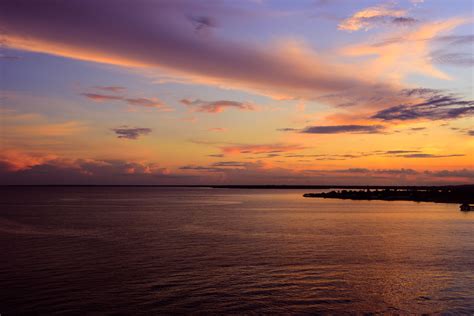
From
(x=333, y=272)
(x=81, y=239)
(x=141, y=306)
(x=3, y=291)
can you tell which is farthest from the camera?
(x=81, y=239)

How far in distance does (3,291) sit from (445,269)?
29735mm

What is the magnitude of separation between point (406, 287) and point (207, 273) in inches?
510

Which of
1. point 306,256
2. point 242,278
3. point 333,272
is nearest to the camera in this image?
point 242,278

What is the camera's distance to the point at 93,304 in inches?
898

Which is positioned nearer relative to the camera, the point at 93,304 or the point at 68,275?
the point at 93,304

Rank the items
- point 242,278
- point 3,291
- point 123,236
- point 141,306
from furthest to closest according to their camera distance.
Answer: point 123,236
point 242,278
point 3,291
point 141,306

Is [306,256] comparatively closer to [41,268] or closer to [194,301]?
[194,301]

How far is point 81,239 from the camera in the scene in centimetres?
4747

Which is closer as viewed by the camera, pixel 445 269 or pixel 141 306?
pixel 141 306

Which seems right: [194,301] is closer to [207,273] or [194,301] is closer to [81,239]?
[207,273]

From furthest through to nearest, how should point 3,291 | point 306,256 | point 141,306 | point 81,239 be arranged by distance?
point 81,239 < point 306,256 < point 3,291 < point 141,306

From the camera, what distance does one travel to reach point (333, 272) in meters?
30.4

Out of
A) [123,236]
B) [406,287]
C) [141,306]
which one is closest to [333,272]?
[406,287]

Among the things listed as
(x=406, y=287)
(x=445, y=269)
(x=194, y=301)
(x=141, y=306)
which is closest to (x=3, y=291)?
(x=141, y=306)
